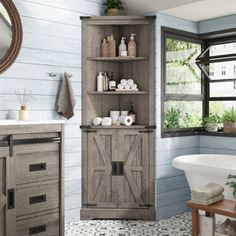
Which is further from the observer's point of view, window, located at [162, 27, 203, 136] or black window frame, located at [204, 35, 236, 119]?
black window frame, located at [204, 35, 236, 119]

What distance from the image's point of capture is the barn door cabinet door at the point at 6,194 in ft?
10.1

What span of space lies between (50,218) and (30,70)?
58.6 inches

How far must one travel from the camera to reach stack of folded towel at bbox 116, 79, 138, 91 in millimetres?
4375

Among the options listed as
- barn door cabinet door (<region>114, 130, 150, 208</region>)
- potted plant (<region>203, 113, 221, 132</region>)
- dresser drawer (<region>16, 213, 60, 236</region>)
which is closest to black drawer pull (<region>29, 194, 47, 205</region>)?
dresser drawer (<region>16, 213, 60, 236</region>)

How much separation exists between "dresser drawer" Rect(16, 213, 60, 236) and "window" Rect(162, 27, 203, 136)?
1.70 m

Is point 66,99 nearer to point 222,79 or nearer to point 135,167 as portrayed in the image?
point 135,167

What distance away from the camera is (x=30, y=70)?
386 centimetres

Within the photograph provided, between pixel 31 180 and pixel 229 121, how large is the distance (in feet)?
8.55

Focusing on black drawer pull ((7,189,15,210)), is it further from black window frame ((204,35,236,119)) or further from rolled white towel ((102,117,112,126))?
black window frame ((204,35,236,119))

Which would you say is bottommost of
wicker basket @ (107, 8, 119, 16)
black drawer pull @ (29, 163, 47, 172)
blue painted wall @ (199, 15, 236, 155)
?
black drawer pull @ (29, 163, 47, 172)

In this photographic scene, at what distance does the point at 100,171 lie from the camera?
4309mm

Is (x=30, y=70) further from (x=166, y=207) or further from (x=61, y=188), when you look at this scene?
(x=166, y=207)

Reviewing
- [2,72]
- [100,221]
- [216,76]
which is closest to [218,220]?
[100,221]

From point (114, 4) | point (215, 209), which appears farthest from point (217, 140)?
point (114, 4)
